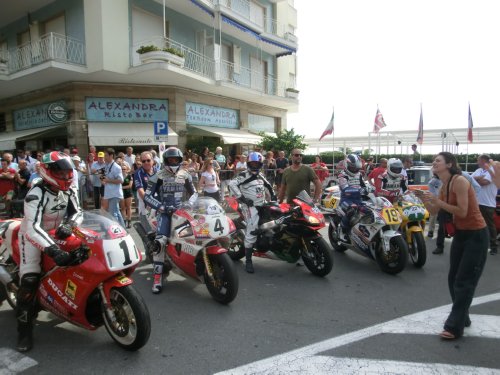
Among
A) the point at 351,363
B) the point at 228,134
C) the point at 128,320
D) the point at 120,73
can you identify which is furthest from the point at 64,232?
the point at 228,134

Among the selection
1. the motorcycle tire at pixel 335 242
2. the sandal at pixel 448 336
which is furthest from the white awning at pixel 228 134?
the sandal at pixel 448 336

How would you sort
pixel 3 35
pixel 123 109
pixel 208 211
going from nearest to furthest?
pixel 208 211 → pixel 123 109 → pixel 3 35

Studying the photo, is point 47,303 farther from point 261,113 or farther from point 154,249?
point 261,113

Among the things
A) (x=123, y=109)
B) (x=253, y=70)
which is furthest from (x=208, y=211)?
(x=253, y=70)

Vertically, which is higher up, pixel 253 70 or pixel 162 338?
pixel 253 70

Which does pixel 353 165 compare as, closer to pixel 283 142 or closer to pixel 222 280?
pixel 222 280

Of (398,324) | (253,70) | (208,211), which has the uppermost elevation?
(253,70)

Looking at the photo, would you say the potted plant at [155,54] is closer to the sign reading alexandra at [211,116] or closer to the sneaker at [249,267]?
the sign reading alexandra at [211,116]

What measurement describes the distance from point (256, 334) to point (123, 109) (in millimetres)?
14638

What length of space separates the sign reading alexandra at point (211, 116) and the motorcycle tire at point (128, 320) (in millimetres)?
15263

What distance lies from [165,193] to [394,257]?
3.47m

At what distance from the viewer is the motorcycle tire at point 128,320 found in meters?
3.21

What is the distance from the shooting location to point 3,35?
61.8ft

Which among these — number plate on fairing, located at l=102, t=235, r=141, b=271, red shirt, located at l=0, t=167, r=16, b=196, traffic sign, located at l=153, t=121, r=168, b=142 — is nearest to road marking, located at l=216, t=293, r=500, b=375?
number plate on fairing, located at l=102, t=235, r=141, b=271
